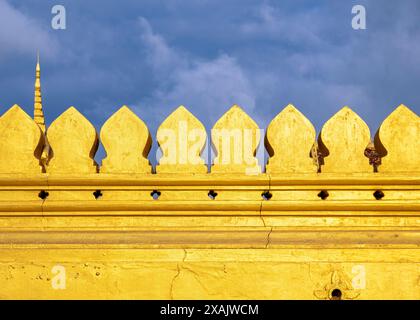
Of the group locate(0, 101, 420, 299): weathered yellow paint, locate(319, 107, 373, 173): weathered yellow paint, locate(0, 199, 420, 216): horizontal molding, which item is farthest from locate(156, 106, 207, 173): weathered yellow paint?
locate(319, 107, 373, 173): weathered yellow paint

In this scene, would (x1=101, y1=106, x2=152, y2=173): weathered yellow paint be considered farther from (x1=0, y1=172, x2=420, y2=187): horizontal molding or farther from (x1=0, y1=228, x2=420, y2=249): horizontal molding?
(x1=0, y1=228, x2=420, y2=249): horizontal molding

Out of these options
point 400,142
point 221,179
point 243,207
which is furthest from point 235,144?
point 400,142

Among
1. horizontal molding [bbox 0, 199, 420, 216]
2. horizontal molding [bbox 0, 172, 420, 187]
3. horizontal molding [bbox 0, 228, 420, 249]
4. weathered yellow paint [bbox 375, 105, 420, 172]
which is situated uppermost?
weathered yellow paint [bbox 375, 105, 420, 172]

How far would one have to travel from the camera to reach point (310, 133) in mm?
4520

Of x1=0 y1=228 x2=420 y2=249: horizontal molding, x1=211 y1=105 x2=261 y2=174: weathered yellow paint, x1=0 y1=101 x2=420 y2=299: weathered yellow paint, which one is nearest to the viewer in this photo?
x1=0 y1=101 x2=420 y2=299: weathered yellow paint

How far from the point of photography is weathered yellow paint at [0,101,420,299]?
3.96 m

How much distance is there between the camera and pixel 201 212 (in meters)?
4.40

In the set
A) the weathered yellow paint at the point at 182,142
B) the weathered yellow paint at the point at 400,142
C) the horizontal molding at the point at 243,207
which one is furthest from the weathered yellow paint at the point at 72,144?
the weathered yellow paint at the point at 400,142

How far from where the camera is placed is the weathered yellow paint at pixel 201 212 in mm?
3957

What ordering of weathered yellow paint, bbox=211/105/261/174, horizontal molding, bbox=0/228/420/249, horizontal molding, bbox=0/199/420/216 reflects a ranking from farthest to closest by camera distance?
weathered yellow paint, bbox=211/105/261/174 → horizontal molding, bbox=0/199/420/216 → horizontal molding, bbox=0/228/420/249

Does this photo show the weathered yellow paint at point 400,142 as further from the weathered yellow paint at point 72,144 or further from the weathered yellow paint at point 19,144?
the weathered yellow paint at point 19,144

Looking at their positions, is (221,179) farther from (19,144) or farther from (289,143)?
(19,144)
